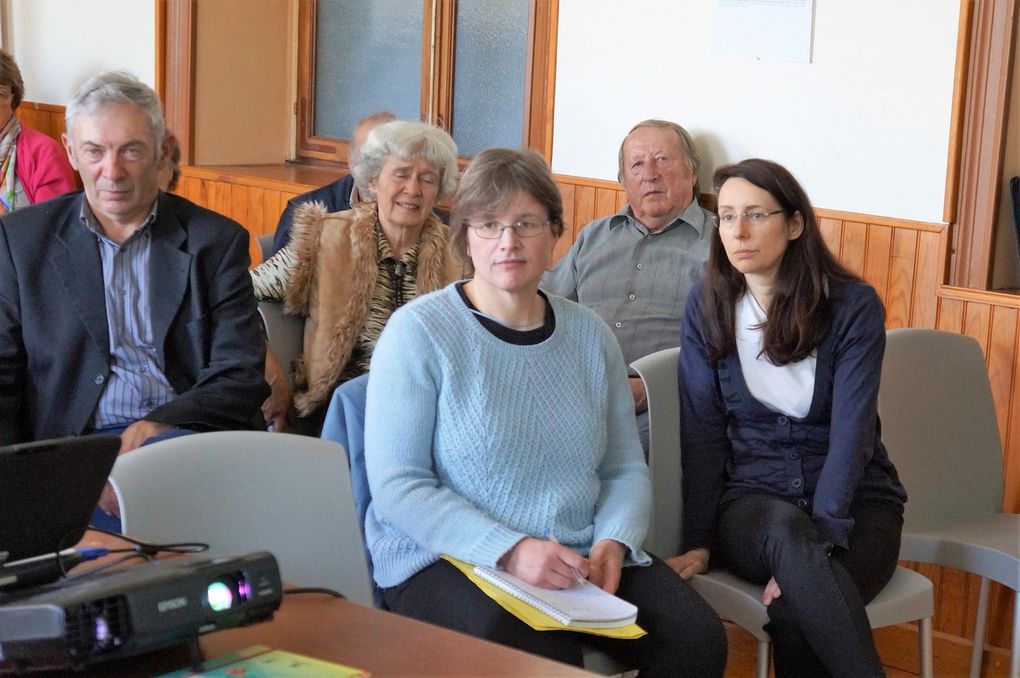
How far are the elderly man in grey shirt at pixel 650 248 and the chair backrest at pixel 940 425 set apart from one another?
69 centimetres

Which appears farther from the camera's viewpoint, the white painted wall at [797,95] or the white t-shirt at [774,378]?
the white painted wall at [797,95]

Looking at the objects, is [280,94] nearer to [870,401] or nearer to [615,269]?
[615,269]

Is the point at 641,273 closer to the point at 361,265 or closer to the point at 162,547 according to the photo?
the point at 361,265

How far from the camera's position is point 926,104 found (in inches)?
119

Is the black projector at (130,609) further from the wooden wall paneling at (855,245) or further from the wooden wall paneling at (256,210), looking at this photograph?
the wooden wall paneling at (256,210)

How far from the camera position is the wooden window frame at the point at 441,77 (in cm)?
381

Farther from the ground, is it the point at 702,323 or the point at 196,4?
the point at 196,4

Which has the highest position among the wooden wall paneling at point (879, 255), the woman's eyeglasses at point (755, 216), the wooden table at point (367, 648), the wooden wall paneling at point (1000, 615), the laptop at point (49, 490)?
the woman's eyeglasses at point (755, 216)

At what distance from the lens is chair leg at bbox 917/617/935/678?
2471 millimetres

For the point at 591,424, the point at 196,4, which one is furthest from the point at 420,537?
the point at 196,4

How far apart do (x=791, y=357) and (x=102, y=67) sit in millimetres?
3810

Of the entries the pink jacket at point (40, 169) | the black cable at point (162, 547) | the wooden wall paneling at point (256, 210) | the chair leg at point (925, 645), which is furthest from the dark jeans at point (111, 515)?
the pink jacket at point (40, 169)

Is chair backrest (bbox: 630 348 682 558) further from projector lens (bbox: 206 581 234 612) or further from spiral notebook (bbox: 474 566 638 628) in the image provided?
projector lens (bbox: 206 581 234 612)

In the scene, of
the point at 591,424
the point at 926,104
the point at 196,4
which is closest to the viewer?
the point at 591,424
